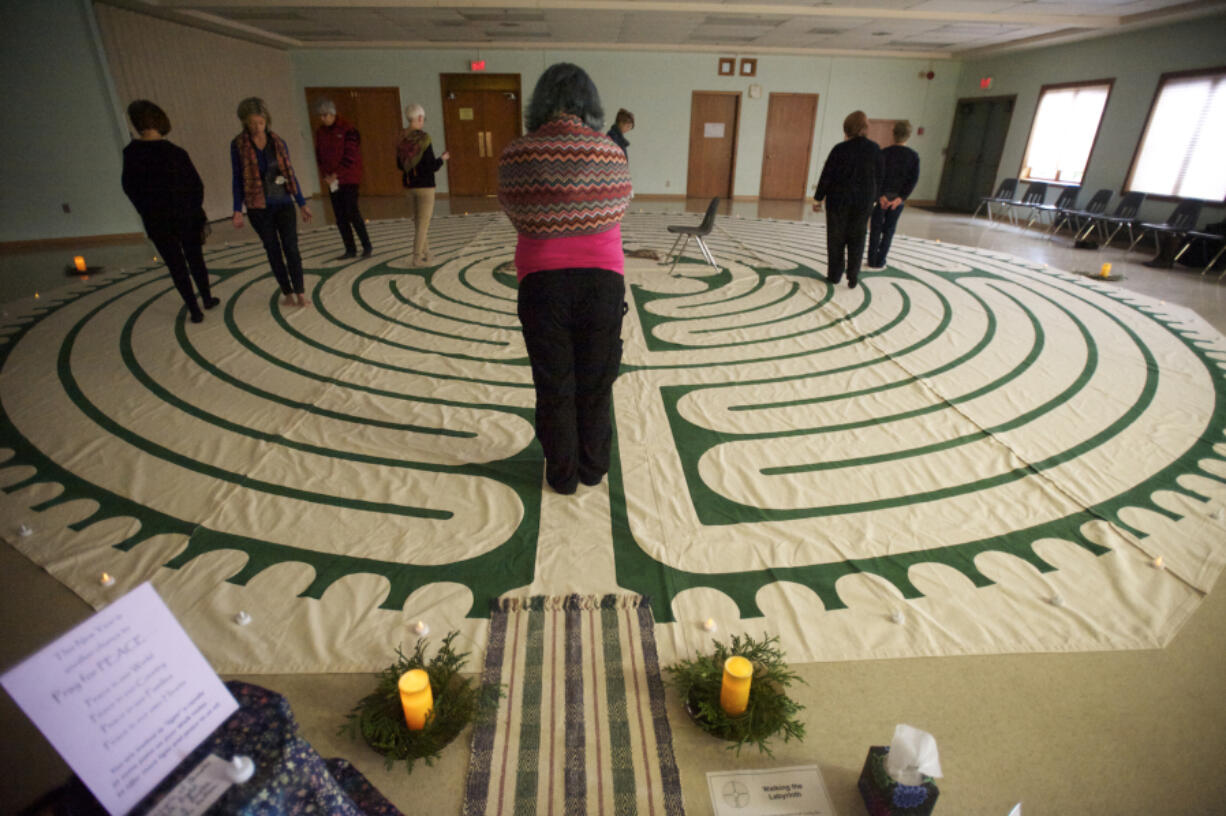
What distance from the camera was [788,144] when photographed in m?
12.4

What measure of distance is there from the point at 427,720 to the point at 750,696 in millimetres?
783

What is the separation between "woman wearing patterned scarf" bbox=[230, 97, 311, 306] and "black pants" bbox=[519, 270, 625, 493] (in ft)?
9.24

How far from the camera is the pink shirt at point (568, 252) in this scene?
204 centimetres

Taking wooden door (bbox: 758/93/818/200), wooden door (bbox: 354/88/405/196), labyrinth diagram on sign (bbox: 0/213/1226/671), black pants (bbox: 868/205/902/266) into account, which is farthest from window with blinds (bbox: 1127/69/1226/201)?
wooden door (bbox: 354/88/405/196)

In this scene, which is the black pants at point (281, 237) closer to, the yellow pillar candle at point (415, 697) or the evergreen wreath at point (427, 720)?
the evergreen wreath at point (427, 720)

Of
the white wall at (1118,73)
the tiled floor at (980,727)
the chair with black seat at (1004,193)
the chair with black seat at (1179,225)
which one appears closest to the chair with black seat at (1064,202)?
the white wall at (1118,73)

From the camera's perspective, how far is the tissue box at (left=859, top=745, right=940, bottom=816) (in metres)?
1.26

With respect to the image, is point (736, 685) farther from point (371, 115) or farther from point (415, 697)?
point (371, 115)

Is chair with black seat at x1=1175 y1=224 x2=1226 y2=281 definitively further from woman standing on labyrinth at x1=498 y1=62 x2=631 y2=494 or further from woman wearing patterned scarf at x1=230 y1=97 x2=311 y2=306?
woman wearing patterned scarf at x1=230 y1=97 x2=311 y2=306

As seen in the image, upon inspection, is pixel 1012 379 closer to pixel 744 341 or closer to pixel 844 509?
pixel 744 341

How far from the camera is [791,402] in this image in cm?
331

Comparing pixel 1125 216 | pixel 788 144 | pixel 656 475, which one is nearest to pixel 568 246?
pixel 656 475

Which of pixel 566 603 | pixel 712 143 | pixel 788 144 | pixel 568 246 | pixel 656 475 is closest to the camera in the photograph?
pixel 566 603

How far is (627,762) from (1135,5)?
10127mm
